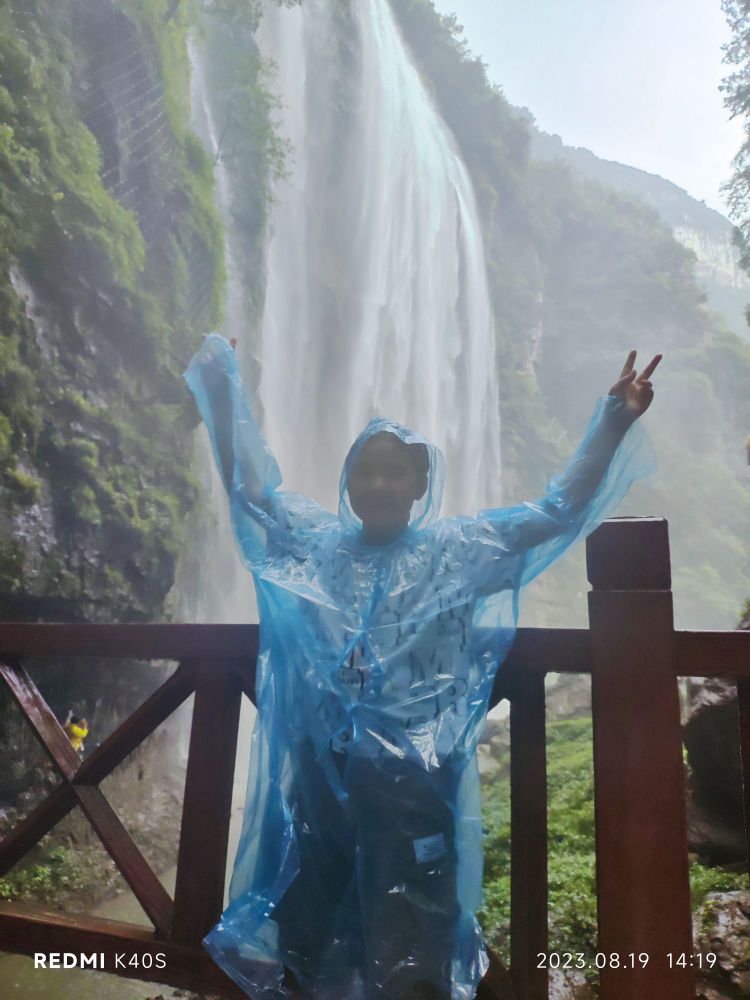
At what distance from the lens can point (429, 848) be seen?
145 cm

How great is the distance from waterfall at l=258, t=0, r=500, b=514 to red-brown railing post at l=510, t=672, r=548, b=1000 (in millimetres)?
13872

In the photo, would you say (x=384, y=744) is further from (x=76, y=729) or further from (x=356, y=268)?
(x=356, y=268)

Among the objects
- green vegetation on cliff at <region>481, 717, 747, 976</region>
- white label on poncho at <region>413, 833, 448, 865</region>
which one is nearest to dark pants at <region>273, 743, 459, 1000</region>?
white label on poncho at <region>413, 833, 448, 865</region>

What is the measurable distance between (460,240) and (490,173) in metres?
8.25

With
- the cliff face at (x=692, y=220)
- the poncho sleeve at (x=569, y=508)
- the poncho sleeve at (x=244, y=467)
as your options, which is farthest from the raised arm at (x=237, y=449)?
the cliff face at (x=692, y=220)

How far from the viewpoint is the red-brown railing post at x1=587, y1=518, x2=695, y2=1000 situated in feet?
4.68

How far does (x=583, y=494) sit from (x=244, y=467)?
1.08 metres

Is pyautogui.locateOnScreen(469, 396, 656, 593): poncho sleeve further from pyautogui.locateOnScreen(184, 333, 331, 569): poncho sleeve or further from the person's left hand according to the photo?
pyautogui.locateOnScreen(184, 333, 331, 569): poncho sleeve

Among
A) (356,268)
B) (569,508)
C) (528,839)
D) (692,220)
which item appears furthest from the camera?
(692,220)

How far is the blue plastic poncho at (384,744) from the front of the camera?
1.44 meters

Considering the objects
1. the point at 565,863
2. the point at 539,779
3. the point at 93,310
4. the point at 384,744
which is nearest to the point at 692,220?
the point at 93,310

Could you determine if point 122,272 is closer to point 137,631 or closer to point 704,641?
point 137,631

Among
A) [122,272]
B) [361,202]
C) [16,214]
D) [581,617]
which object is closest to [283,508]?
[16,214]

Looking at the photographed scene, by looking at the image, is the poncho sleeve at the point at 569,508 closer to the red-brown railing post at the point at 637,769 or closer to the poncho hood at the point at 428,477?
the red-brown railing post at the point at 637,769
